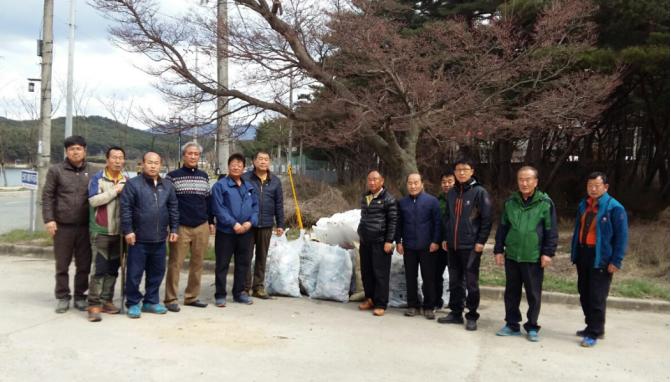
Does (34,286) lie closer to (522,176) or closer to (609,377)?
(522,176)

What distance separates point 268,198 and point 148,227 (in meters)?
1.50

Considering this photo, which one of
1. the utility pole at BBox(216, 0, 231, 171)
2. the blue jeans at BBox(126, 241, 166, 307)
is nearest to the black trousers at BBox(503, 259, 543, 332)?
the blue jeans at BBox(126, 241, 166, 307)

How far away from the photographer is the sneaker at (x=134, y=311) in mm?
5590

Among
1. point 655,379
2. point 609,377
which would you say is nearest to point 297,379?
point 609,377

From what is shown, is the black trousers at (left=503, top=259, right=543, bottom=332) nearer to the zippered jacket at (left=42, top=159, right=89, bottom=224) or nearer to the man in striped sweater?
the man in striped sweater

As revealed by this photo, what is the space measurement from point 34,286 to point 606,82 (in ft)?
30.6

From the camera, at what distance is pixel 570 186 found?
17469mm

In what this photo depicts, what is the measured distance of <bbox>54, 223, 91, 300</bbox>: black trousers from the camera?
579 cm

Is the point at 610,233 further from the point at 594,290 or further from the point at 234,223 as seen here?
the point at 234,223

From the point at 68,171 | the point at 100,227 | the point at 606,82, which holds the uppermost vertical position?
the point at 606,82

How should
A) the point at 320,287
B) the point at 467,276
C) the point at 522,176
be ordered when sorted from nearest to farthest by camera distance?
the point at 522,176, the point at 467,276, the point at 320,287

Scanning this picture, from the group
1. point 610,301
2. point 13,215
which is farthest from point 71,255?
point 13,215

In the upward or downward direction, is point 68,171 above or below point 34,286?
above

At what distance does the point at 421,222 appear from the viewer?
586 centimetres
